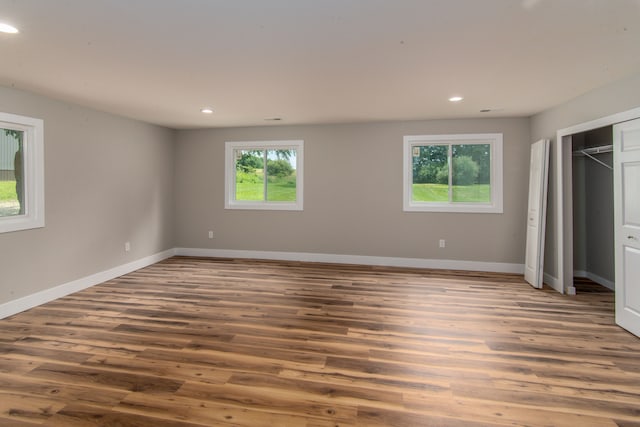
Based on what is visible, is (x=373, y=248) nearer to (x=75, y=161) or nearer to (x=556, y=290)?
(x=556, y=290)

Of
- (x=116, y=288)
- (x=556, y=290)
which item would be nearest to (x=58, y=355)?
(x=116, y=288)

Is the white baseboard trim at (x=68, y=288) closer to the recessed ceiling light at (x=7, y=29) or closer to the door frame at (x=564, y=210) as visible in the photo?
the recessed ceiling light at (x=7, y=29)

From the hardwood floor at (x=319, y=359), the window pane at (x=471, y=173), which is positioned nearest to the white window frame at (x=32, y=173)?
the hardwood floor at (x=319, y=359)

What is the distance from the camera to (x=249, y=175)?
Result: 20.3 feet

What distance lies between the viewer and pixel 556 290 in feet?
14.1

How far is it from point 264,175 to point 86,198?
2.71 m

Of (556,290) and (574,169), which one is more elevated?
(574,169)

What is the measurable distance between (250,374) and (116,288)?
2.95 meters

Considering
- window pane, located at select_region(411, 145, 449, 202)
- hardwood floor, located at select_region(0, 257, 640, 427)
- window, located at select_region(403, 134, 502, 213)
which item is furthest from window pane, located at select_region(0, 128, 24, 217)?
window pane, located at select_region(411, 145, 449, 202)

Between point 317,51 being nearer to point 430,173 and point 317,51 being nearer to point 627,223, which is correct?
point 627,223

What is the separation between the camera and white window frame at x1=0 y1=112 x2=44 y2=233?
3.60 m

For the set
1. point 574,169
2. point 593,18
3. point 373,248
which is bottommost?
point 373,248

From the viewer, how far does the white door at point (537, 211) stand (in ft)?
14.3

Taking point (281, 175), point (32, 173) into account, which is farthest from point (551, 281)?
point (32, 173)
